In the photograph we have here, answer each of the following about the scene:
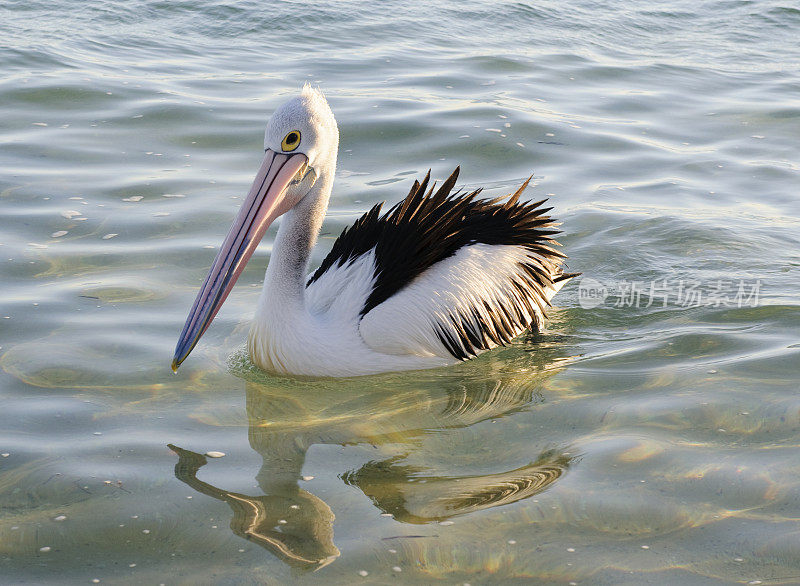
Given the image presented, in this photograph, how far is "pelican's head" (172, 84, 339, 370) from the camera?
13.2 feet

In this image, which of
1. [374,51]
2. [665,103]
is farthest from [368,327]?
[374,51]

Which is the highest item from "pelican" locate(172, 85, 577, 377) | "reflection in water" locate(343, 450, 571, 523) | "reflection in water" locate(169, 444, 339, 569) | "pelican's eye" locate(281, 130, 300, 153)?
"pelican's eye" locate(281, 130, 300, 153)

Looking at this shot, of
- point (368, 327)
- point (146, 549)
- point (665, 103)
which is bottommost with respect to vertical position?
point (146, 549)

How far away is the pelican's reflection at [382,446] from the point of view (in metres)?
3.22

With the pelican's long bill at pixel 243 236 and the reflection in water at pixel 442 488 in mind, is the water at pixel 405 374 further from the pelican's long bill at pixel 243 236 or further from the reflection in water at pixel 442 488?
the pelican's long bill at pixel 243 236

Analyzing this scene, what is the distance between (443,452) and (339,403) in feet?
1.85

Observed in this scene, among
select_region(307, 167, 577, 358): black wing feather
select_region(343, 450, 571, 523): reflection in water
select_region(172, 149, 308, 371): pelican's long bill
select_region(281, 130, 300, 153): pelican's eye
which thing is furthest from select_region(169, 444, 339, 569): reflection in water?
select_region(281, 130, 300, 153): pelican's eye

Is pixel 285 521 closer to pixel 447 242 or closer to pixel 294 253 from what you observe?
pixel 294 253

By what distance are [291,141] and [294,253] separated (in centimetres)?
44

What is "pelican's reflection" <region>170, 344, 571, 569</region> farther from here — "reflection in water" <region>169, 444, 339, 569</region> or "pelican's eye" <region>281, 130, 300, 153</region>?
"pelican's eye" <region>281, 130, 300, 153</region>

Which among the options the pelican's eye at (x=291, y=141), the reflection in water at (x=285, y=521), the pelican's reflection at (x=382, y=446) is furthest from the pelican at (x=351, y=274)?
the reflection in water at (x=285, y=521)

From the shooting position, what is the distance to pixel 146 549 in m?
3.05

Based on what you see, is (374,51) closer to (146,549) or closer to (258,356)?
(258,356)

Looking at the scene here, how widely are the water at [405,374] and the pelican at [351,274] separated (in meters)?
0.14
